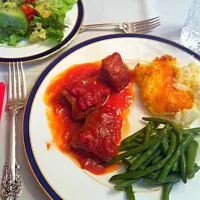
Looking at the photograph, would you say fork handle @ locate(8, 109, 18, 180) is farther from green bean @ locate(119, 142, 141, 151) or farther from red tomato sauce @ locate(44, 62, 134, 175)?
green bean @ locate(119, 142, 141, 151)

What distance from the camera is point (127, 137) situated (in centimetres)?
194

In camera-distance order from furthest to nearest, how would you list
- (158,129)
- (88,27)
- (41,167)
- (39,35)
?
(88,27)
(39,35)
(158,129)
(41,167)

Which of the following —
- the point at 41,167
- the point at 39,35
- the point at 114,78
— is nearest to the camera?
the point at 41,167

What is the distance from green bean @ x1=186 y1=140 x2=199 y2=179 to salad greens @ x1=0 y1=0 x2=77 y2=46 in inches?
49.5

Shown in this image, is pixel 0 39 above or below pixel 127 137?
above

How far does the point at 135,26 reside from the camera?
258cm

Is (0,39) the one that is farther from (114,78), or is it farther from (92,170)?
(92,170)

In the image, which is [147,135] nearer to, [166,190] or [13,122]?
[166,190]

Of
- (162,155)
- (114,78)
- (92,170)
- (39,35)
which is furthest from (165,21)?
(92,170)

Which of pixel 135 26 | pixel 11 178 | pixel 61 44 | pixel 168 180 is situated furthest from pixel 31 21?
pixel 168 180

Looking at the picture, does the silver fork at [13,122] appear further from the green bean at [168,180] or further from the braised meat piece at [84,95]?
the green bean at [168,180]

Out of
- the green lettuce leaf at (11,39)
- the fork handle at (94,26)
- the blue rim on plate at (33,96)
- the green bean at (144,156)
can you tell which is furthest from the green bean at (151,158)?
the green lettuce leaf at (11,39)

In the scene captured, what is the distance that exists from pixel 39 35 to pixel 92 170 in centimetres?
115

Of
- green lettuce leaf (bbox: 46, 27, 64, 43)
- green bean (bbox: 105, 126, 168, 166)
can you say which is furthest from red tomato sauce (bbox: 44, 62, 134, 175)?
green lettuce leaf (bbox: 46, 27, 64, 43)
